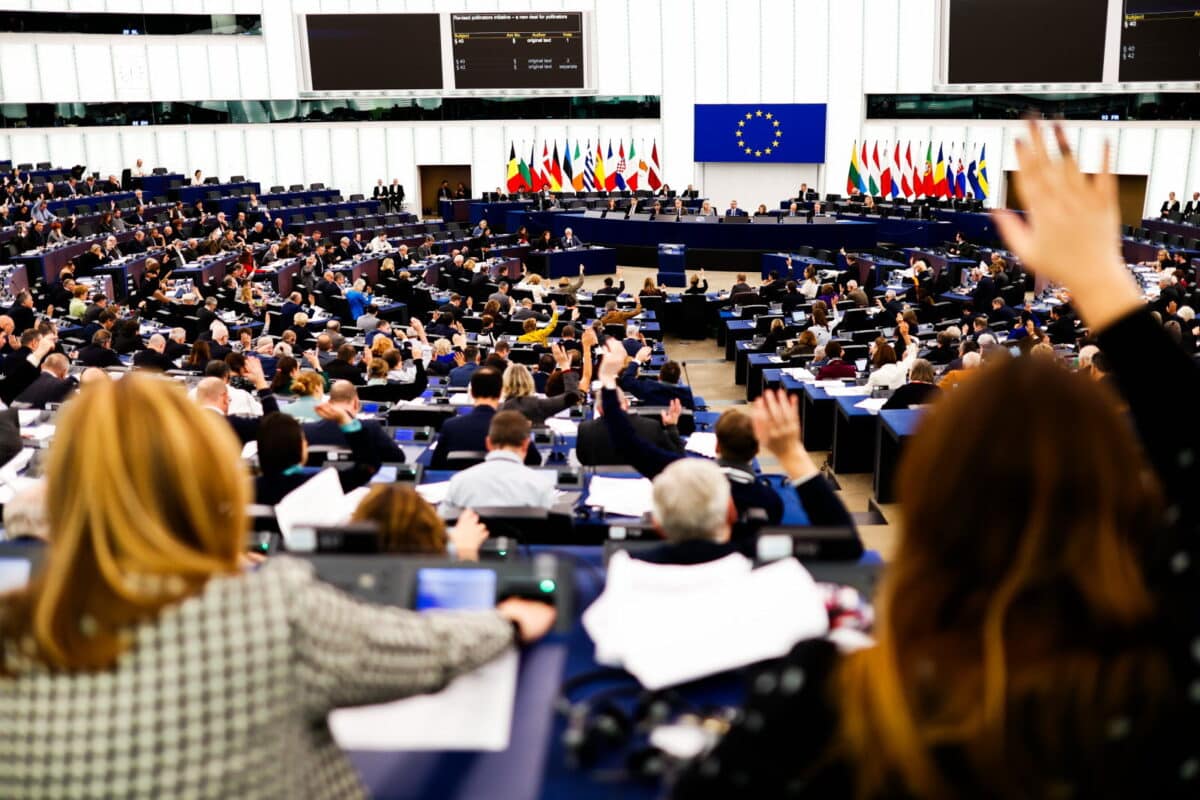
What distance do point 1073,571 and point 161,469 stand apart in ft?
3.60

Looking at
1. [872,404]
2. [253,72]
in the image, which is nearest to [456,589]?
[872,404]

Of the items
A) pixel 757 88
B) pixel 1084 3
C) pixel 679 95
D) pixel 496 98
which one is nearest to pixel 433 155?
pixel 496 98

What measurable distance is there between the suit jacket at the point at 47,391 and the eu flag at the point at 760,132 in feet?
74.6

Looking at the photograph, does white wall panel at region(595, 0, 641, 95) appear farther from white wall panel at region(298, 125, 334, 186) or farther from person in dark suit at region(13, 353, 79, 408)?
person in dark suit at region(13, 353, 79, 408)

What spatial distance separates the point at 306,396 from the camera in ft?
23.2

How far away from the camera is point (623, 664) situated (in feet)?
6.40

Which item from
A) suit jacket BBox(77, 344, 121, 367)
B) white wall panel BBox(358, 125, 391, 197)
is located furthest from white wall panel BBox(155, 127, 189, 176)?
suit jacket BBox(77, 344, 121, 367)

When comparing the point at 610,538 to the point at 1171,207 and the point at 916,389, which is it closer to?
the point at 916,389

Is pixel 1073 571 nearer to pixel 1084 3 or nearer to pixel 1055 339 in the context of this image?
pixel 1055 339

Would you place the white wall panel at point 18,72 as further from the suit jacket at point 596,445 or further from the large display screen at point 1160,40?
the suit jacket at point 596,445

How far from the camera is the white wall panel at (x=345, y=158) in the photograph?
1179 inches

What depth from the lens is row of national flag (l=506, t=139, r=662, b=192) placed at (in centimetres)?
2742

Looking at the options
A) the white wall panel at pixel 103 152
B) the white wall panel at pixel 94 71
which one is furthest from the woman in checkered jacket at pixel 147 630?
the white wall panel at pixel 94 71

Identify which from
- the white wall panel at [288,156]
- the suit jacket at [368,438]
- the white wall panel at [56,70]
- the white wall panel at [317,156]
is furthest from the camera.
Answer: the white wall panel at [317,156]
